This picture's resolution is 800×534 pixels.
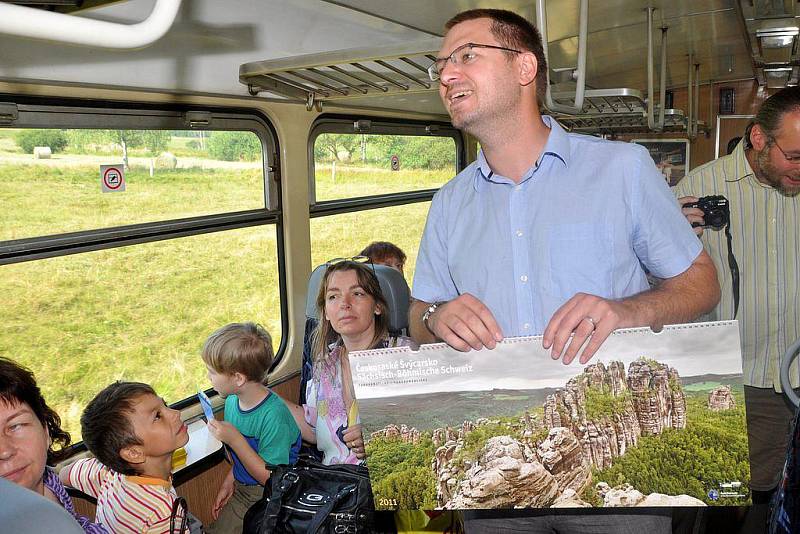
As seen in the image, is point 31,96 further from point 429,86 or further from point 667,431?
point 667,431

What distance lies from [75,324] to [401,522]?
1.45 meters

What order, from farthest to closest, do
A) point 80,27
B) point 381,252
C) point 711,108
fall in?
point 711,108 → point 381,252 → point 80,27

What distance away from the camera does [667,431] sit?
1.51m

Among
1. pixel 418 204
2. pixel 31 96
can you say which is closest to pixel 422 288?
pixel 31 96

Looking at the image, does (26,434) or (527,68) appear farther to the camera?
(26,434)

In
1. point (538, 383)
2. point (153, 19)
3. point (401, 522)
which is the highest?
point (153, 19)

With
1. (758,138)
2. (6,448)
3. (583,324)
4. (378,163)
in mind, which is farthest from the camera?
(378,163)

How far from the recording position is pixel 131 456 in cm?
241

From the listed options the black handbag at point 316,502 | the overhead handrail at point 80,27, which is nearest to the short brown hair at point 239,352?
the black handbag at point 316,502

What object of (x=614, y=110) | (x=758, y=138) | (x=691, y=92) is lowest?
(x=758, y=138)

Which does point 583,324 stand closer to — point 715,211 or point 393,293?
point 715,211

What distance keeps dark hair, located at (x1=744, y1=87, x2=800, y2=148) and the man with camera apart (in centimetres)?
5

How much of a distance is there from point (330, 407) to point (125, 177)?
1254 mm

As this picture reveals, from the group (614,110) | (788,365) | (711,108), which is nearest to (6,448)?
(788,365)
